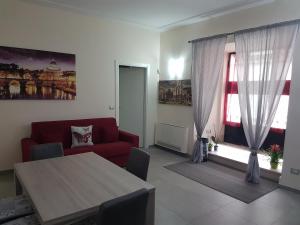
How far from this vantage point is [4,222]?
160 centimetres

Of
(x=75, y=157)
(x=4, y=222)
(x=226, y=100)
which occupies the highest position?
(x=226, y=100)

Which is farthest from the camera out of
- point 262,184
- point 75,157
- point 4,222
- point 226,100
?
point 226,100

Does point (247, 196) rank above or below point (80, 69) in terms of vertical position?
below

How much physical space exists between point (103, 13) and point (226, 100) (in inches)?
125

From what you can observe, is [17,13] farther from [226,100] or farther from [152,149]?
[226,100]

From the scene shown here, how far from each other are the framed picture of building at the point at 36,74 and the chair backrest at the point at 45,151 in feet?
5.03

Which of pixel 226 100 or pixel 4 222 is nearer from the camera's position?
pixel 4 222

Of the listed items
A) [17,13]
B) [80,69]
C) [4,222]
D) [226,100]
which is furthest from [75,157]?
[226,100]

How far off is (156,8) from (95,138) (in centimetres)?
256

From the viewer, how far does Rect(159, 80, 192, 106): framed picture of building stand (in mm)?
4582

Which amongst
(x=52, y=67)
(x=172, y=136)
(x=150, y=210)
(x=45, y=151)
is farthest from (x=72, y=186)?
(x=172, y=136)

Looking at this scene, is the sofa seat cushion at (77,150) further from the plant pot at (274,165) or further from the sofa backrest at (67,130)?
the plant pot at (274,165)

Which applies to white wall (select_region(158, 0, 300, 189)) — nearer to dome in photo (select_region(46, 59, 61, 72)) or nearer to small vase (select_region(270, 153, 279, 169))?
small vase (select_region(270, 153, 279, 169))

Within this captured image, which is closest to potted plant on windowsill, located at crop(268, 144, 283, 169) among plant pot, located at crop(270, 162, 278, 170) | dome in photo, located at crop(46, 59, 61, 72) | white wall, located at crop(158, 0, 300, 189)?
plant pot, located at crop(270, 162, 278, 170)
